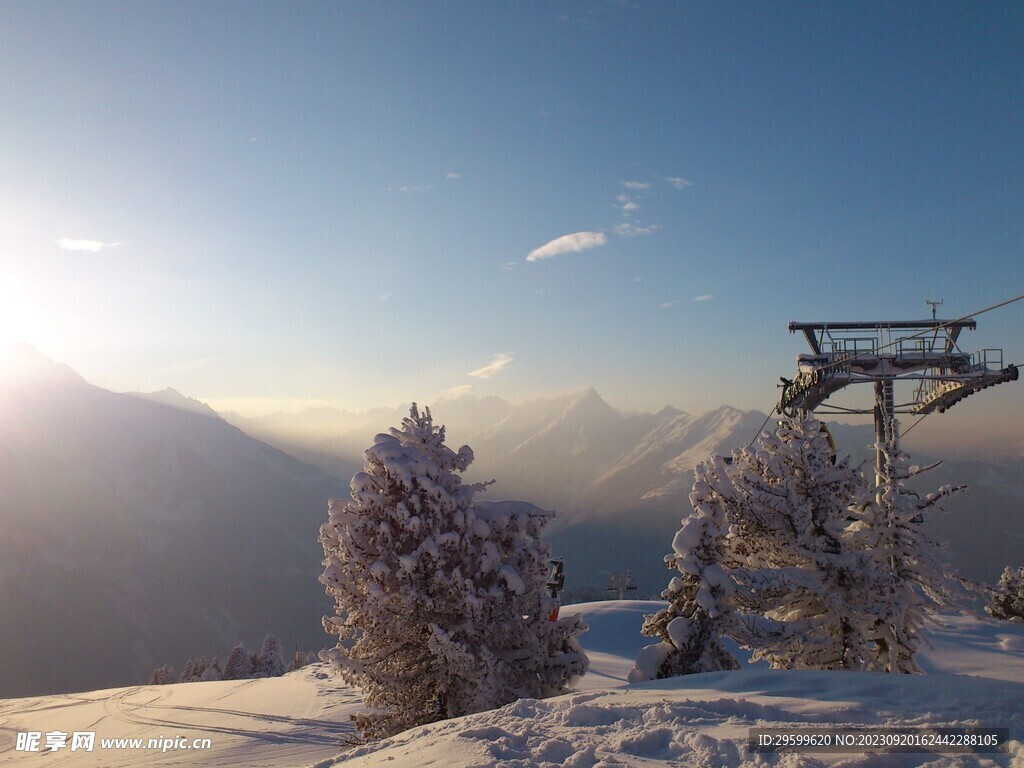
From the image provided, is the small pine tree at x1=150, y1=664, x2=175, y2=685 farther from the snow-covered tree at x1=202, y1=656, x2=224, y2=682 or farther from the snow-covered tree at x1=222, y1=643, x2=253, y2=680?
the snow-covered tree at x1=222, y1=643, x2=253, y2=680

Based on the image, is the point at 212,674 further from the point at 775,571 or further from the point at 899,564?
the point at 899,564

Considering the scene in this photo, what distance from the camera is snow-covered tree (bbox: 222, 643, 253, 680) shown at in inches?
2207

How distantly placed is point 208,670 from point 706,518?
197ft

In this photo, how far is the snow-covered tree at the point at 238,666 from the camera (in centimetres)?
5606

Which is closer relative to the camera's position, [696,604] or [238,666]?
[696,604]

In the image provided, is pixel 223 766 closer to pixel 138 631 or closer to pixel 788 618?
pixel 788 618

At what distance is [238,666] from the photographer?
56.8 m

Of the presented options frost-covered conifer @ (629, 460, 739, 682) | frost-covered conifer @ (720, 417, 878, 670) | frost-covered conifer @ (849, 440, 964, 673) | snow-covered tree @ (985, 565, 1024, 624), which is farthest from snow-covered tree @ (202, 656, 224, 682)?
frost-covered conifer @ (849, 440, 964, 673)

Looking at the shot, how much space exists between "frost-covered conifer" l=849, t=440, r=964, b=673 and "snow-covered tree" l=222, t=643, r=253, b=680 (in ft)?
182

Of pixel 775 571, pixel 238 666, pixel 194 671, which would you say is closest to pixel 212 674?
pixel 238 666

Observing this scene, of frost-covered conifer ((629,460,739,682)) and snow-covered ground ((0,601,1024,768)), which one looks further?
frost-covered conifer ((629,460,739,682))

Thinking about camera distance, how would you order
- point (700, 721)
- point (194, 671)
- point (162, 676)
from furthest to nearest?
1. point (194, 671)
2. point (162, 676)
3. point (700, 721)

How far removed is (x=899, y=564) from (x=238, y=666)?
188 ft

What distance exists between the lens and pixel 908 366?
2084 cm
